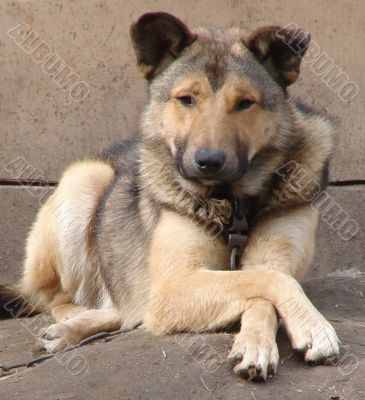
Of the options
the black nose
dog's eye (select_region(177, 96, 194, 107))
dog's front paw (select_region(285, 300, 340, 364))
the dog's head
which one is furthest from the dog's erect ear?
dog's front paw (select_region(285, 300, 340, 364))

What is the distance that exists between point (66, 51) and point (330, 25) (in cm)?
214

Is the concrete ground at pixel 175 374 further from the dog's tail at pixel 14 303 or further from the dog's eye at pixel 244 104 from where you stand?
the dog's tail at pixel 14 303

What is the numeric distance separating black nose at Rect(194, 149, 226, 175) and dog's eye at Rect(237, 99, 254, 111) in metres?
0.37

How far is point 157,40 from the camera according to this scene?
5.16 m

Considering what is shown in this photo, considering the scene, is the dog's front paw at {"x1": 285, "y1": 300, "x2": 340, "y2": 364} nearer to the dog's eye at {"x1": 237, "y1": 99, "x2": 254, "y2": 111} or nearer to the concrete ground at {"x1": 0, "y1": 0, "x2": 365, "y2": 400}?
the dog's eye at {"x1": 237, "y1": 99, "x2": 254, "y2": 111}

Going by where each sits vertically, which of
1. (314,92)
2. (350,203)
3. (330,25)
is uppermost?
(330,25)

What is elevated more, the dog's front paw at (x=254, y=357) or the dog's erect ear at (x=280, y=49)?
the dog's erect ear at (x=280, y=49)

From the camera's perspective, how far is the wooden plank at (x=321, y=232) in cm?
709

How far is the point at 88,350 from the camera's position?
4684mm

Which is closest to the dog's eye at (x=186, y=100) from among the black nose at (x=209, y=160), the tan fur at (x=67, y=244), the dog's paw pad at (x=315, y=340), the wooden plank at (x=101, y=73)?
the black nose at (x=209, y=160)

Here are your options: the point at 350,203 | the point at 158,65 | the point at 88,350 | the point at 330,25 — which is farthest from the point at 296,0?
the point at 88,350

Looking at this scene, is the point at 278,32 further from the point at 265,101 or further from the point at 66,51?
the point at 66,51

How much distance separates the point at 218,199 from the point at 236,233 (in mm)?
254

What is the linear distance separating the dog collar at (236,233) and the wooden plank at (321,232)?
2.08 meters
